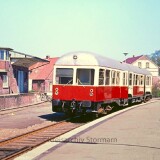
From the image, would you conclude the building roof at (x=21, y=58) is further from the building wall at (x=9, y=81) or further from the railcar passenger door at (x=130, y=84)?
the railcar passenger door at (x=130, y=84)

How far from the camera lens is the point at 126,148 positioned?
29.2ft

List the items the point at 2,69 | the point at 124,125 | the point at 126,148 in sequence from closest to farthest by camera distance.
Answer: the point at 126,148, the point at 124,125, the point at 2,69

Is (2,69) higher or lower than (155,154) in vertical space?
higher

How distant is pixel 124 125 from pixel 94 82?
2.95 metres

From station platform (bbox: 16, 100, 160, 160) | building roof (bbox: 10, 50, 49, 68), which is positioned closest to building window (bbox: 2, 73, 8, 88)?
building roof (bbox: 10, 50, 49, 68)

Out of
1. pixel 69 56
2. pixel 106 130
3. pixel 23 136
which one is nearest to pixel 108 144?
pixel 106 130

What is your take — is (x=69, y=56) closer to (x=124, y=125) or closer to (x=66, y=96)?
(x=66, y=96)

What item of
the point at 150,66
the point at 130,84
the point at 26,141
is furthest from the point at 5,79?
the point at 150,66

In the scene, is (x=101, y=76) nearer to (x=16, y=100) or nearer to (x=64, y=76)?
(x=64, y=76)

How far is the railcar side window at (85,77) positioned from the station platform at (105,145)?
317 centimetres

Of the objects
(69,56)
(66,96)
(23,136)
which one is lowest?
(23,136)

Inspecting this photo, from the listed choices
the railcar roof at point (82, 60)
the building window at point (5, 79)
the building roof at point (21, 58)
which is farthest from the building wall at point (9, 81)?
the railcar roof at point (82, 60)

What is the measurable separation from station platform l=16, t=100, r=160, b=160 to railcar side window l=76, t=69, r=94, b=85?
3.17m

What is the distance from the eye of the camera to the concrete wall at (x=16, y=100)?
2397 cm
